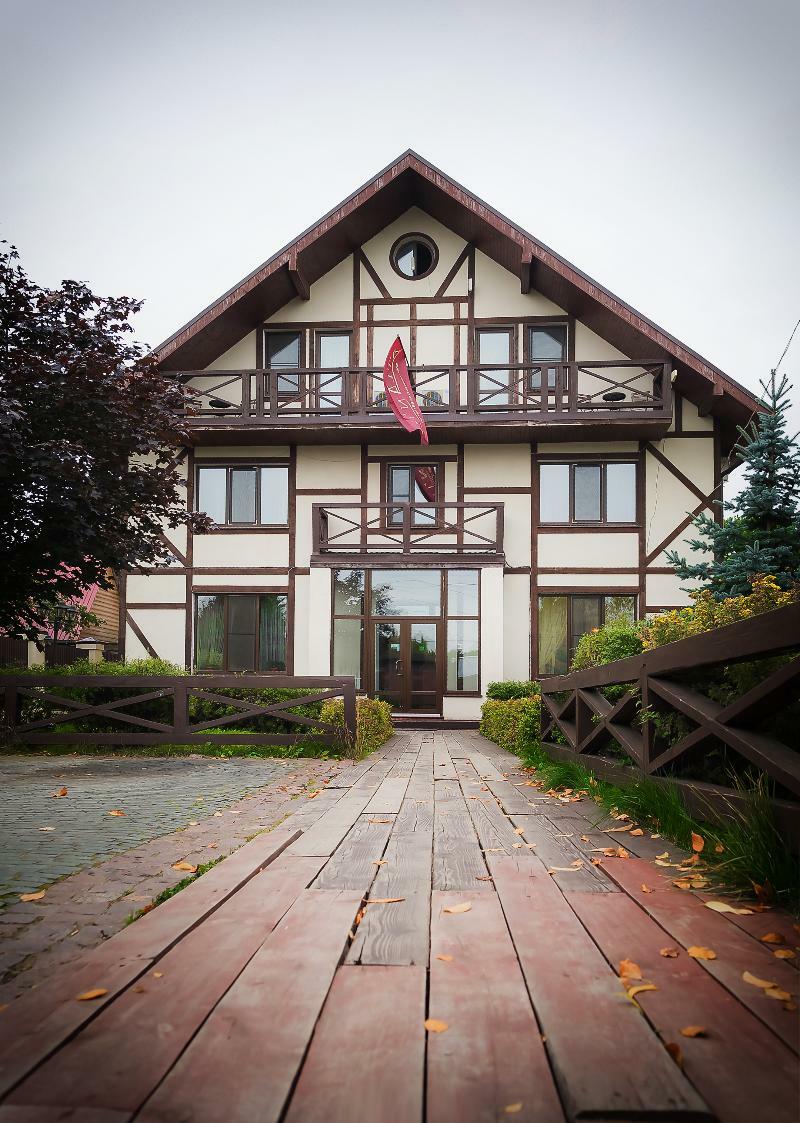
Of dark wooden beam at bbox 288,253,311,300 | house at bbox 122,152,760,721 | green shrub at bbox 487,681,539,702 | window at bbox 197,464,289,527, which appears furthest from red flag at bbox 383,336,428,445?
green shrub at bbox 487,681,539,702

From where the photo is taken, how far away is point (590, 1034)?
5.74 feet

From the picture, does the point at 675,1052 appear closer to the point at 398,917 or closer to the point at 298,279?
the point at 398,917

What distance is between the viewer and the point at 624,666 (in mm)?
5102

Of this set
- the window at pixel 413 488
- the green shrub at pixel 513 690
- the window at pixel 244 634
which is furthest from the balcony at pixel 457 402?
the green shrub at pixel 513 690

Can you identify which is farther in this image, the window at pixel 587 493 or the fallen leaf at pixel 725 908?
the window at pixel 587 493

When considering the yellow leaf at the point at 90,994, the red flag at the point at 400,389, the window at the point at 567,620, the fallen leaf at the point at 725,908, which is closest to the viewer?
the yellow leaf at the point at 90,994

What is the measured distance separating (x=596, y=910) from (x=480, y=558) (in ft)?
43.5

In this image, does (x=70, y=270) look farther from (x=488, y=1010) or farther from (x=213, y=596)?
(x=488, y=1010)

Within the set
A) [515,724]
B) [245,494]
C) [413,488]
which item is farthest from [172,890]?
[245,494]

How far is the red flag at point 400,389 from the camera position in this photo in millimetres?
14539

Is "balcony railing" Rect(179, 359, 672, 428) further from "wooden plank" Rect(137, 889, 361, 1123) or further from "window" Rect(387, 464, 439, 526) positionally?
"wooden plank" Rect(137, 889, 361, 1123)

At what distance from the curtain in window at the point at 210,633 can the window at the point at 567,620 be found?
7022 mm

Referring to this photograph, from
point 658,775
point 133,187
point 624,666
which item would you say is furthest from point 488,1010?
point 133,187

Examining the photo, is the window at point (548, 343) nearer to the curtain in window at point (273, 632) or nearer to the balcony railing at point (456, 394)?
the balcony railing at point (456, 394)
